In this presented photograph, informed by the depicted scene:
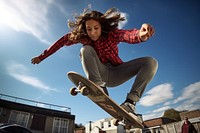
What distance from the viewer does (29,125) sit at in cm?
1756

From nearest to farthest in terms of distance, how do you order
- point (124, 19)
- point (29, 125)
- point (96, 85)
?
point (96, 85) → point (124, 19) → point (29, 125)

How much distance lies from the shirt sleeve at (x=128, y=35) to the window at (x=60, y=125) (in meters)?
19.2

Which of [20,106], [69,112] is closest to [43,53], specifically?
[20,106]

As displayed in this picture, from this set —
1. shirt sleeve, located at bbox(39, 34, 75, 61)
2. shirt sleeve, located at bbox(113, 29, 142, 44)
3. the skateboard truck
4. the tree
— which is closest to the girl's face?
shirt sleeve, located at bbox(113, 29, 142, 44)

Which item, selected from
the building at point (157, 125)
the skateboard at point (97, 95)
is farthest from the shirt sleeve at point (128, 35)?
the building at point (157, 125)

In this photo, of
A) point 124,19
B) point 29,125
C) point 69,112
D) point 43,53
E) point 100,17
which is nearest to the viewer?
point 100,17

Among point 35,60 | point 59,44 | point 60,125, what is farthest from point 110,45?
point 60,125

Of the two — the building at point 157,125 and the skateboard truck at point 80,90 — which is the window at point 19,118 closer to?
the building at point 157,125

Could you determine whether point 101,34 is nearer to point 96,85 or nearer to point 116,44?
point 116,44

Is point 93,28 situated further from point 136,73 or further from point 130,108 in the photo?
point 130,108

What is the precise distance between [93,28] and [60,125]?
19.5 meters

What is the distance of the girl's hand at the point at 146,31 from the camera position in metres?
1.80

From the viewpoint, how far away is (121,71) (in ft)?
7.85

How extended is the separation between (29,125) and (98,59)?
1843 cm
